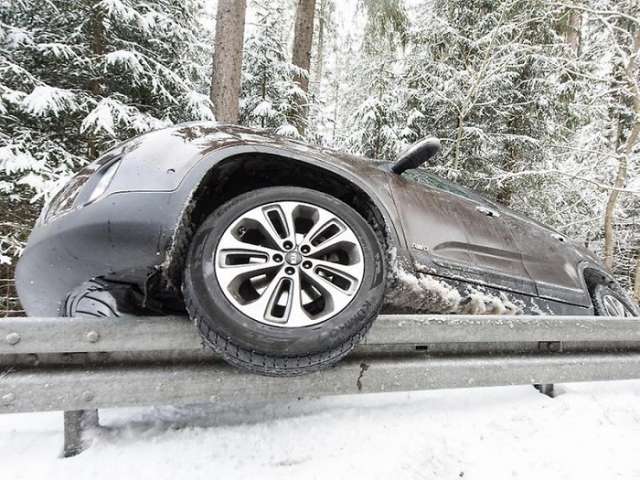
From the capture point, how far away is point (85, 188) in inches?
64.2

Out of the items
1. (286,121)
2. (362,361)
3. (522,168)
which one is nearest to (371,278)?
(362,361)

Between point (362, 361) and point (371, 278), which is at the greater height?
point (371, 278)

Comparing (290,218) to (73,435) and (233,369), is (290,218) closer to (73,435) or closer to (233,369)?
(233,369)

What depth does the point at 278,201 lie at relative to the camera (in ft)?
5.38

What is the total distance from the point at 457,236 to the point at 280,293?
1.19 m

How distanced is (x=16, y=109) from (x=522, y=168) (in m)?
8.98

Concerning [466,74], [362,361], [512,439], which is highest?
[466,74]

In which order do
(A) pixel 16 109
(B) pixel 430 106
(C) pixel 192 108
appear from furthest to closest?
(B) pixel 430 106 < (C) pixel 192 108 < (A) pixel 16 109

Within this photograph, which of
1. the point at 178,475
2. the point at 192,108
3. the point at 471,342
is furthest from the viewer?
the point at 192,108

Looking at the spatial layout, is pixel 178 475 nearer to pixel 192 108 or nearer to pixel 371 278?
pixel 371 278

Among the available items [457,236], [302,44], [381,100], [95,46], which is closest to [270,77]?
[302,44]

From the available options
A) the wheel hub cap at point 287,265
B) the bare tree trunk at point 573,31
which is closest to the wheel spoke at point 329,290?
the wheel hub cap at point 287,265

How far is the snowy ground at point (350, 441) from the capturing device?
143cm

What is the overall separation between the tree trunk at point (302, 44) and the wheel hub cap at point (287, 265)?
6.73 meters
